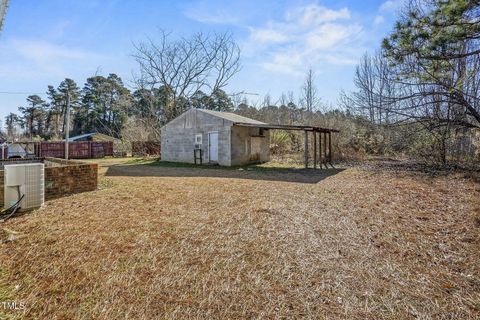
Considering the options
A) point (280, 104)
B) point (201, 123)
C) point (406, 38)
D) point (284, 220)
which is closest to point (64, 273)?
point (284, 220)

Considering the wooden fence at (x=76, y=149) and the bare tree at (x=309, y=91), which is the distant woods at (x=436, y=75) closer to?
the bare tree at (x=309, y=91)

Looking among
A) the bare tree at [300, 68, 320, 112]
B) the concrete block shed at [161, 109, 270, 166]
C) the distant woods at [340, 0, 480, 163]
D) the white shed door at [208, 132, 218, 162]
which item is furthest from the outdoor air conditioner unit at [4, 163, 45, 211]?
the bare tree at [300, 68, 320, 112]

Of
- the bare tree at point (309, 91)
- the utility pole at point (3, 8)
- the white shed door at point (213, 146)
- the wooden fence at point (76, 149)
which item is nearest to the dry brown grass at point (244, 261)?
the utility pole at point (3, 8)

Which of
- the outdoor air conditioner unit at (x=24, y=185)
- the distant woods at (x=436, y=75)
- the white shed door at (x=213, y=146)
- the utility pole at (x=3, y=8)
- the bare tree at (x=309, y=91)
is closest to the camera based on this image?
the utility pole at (x=3, y=8)

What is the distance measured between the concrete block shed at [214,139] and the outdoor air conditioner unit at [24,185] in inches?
366

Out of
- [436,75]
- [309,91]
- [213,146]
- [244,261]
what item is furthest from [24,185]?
[309,91]

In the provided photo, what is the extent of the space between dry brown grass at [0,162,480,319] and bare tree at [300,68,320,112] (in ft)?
81.3

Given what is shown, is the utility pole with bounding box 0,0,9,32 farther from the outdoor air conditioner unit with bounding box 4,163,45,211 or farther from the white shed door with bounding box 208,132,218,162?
the white shed door with bounding box 208,132,218,162

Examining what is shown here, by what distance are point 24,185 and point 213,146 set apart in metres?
10.1

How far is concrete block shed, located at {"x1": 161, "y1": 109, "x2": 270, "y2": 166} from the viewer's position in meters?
13.6

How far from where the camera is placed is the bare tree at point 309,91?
2881cm

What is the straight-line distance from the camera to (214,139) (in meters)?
14.2

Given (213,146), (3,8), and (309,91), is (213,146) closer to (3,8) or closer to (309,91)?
(3,8)

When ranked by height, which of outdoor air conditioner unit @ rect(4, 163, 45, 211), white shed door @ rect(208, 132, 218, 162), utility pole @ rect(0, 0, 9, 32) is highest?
utility pole @ rect(0, 0, 9, 32)
